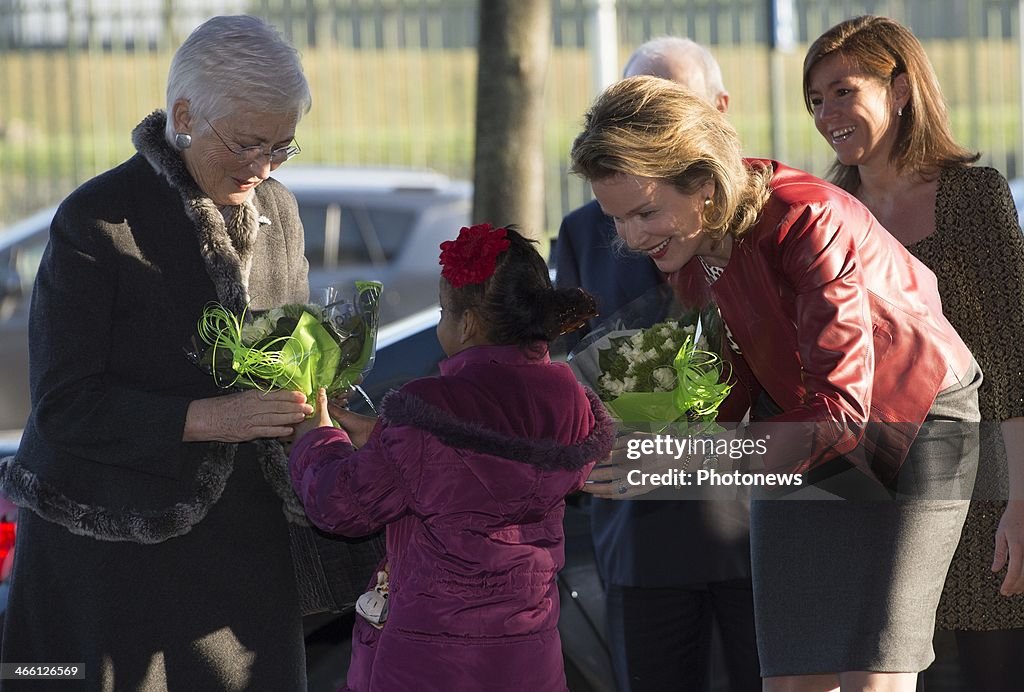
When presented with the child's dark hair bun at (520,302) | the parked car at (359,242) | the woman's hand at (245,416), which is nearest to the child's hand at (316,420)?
the woman's hand at (245,416)

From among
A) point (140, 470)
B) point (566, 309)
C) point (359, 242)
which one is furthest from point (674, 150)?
point (359, 242)

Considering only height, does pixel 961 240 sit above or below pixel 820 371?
above

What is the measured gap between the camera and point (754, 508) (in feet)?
9.29

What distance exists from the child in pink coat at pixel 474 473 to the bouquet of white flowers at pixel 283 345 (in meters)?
0.13

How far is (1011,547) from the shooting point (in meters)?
3.04

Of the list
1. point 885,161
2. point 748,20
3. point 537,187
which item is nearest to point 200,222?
point 885,161

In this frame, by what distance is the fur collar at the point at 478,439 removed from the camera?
8.32 feet

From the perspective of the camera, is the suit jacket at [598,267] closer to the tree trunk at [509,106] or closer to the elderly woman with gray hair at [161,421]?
the elderly woman with gray hair at [161,421]

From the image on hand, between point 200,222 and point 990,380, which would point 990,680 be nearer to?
point 990,380

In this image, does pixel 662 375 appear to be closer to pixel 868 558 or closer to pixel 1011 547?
pixel 868 558

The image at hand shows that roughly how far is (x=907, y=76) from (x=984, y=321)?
60cm

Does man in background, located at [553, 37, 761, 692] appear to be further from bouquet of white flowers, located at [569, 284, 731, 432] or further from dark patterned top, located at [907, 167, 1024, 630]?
dark patterned top, located at [907, 167, 1024, 630]

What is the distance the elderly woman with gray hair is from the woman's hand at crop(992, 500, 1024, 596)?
1.57 meters

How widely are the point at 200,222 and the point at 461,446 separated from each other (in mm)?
733
